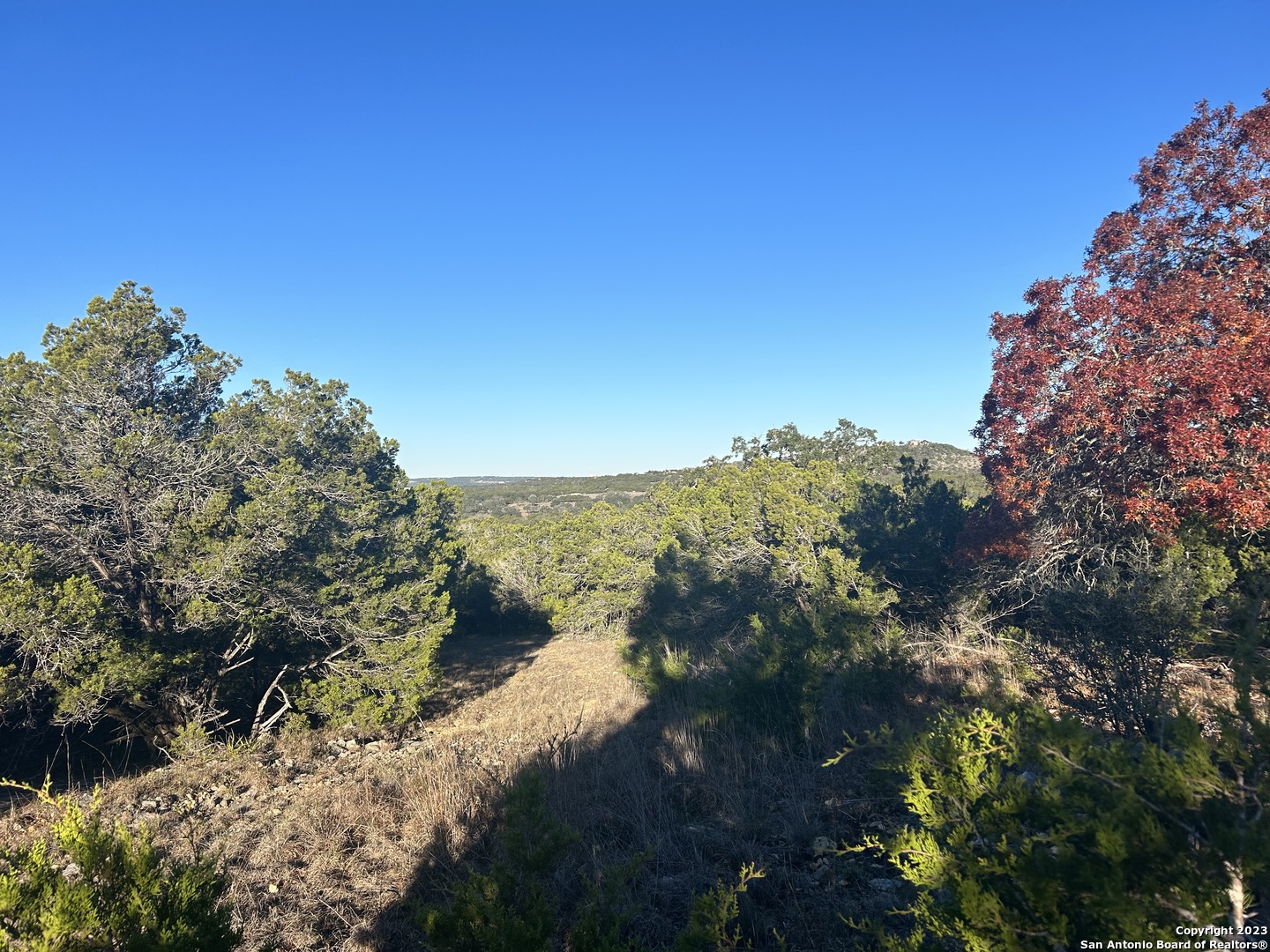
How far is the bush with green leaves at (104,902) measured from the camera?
173 centimetres

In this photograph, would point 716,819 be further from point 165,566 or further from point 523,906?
point 165,566

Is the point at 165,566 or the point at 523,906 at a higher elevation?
the point at 165,566

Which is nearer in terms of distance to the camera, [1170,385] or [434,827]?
[434,827]

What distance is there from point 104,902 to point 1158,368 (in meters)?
8.60

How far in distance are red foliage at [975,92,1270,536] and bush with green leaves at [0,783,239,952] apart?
785 centimetres

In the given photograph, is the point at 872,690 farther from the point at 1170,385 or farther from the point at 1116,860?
the point at 1116,860

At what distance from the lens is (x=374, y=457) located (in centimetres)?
1689

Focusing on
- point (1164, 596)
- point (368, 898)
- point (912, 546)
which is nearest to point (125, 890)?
point (368, 898)

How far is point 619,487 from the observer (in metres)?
74.8

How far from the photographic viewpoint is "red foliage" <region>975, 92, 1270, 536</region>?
18.3 ft

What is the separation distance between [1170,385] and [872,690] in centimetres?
456

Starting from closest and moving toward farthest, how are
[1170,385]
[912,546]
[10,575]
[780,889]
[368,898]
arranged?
[780,889] → [368,898] → [1170,385] → [10,575] → [912,546]

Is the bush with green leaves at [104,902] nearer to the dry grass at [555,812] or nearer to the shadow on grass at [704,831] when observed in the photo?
the dry grass at [555,812]

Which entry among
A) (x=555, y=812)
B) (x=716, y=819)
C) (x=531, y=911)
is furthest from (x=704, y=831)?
(x=531, y=911)
